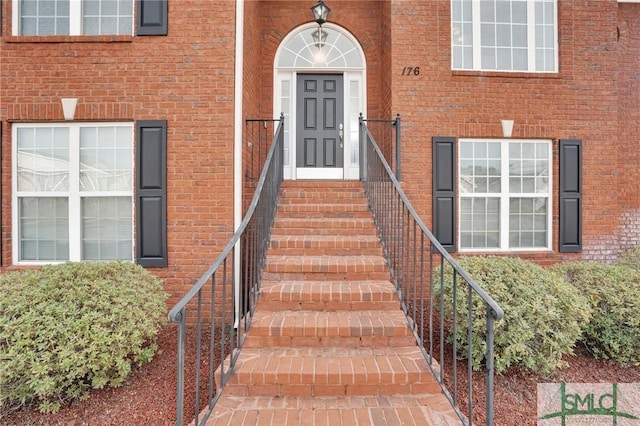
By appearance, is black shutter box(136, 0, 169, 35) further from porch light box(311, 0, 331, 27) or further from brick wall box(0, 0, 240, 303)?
porch light box(311, 0, 331, 27)

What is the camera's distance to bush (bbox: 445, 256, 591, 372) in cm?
283

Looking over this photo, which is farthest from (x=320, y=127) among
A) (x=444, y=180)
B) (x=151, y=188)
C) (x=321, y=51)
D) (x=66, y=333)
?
(x=66, y=333)

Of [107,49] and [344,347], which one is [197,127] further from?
[344,347]

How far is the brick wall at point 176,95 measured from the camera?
407 centimetres

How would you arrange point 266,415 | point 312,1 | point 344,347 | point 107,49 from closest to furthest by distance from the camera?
point 266,415, point 344,347, point 107,49, point 312,1

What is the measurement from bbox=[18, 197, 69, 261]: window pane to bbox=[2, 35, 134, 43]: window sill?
2.03 metres

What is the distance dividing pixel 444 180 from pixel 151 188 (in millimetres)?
4142

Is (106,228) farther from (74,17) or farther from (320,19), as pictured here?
(320,19)

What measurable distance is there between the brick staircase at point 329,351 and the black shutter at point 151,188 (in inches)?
60.5

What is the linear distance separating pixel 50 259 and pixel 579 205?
25.3ft

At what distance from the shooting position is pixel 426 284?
4.19m

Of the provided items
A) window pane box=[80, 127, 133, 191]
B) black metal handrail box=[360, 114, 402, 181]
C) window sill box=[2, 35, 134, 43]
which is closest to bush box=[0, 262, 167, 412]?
window pane box=[80, 127, 133, 191]

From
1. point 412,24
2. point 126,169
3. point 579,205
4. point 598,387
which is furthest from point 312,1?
point 598,387

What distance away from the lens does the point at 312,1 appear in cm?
557
